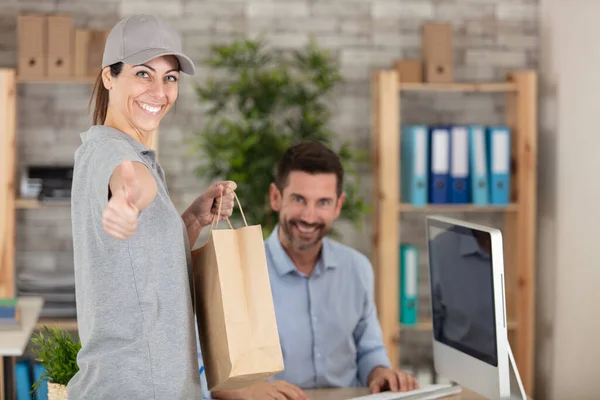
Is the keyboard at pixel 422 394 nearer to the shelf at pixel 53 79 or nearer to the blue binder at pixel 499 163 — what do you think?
the blue binder at pixel 499 163

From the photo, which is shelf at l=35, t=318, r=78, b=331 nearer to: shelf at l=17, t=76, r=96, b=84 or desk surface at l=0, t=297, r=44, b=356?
desk surface at l=0, t=297, r=44, b=356

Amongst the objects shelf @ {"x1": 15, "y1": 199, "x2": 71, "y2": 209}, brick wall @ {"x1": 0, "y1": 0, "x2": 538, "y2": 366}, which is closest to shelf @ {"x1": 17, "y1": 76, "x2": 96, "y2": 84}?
brick wall @ {"x1": 0, "y1": 0, "x2": 538, "y2": 366}

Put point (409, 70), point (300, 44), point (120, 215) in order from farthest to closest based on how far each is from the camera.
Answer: point (300, 44) → point (409, 70) → point (120, 215)

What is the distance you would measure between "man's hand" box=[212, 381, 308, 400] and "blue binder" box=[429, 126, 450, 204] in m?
1.94

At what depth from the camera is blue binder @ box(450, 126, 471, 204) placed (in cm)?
374

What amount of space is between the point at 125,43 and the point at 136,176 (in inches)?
12.8

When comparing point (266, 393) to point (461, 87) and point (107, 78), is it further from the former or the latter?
point (461, 87)

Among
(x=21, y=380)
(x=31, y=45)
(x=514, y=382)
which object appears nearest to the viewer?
(x=514, y=382)

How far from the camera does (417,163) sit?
3754mm

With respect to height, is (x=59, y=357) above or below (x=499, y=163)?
below

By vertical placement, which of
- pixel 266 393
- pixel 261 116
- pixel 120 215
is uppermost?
pixel 261 116

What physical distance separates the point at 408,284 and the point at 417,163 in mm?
551

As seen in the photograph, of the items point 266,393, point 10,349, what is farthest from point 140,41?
point 10,349

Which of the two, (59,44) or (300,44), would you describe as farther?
(300,44)
